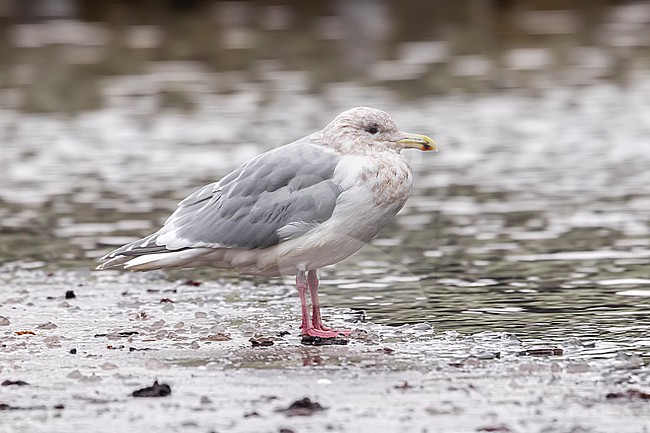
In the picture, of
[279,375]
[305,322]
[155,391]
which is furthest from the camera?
[305,322]

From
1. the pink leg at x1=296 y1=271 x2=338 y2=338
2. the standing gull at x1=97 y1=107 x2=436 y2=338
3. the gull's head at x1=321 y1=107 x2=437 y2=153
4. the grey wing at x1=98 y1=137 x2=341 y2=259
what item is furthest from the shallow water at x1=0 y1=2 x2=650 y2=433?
the gull's head at x1=321 y1=107 x2=437 y2=153

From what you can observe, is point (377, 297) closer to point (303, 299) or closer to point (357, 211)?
point (303, 299)

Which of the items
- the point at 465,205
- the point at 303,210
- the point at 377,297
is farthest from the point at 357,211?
the point at 465,205

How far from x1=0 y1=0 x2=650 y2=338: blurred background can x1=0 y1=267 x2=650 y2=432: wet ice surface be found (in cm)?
101

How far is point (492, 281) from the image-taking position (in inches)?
398

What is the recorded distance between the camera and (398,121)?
18.9 metres

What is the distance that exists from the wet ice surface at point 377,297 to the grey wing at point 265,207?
59cm

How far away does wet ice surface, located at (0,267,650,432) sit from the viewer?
244 inches

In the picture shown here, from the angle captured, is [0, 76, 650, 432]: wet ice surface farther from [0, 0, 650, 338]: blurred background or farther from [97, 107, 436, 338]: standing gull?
[97, 107, 436, 338]: standing gull

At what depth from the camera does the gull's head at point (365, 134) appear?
8.31 metres

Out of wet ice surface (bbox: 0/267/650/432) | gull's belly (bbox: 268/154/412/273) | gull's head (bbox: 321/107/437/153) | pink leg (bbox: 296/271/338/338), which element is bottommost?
wet ice surface (bbox: 0/267/650/432)

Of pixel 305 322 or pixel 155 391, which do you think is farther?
pixel 305 322

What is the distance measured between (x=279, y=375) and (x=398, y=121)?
12.0m

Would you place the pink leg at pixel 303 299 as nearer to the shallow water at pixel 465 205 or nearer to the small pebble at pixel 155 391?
the shallow water at pixel 465 205
